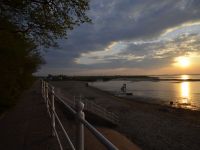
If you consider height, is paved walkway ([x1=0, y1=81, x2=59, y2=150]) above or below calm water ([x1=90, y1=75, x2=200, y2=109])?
above

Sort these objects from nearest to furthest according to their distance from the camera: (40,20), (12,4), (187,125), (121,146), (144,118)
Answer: (12,4) < (40,20) < (121,146) < (187,125) < (144,118)

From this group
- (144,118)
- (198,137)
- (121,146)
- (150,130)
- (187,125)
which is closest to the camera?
(121,146)

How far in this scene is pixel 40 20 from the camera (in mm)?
11945

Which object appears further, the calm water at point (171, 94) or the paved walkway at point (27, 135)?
the calm water at point (171, 94)

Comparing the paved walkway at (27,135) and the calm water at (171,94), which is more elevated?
the paved walkway at (27,135)

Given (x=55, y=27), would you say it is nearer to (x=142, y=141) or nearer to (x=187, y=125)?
(x=142, y=141)

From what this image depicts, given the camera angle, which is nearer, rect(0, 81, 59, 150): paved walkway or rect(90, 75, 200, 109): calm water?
rect(0, 81, 59, 150): paved walkway

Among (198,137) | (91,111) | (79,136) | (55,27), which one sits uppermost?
(55,27)

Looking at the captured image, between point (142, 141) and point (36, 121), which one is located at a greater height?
point (36, 121)

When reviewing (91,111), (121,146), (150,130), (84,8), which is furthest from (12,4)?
(150,130)

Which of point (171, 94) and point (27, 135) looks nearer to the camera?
point (27, 135)

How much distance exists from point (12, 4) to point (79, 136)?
8.38 metres

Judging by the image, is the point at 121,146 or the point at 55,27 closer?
the point at 55,27

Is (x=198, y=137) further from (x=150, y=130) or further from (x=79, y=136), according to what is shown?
(x=79, y=136)
